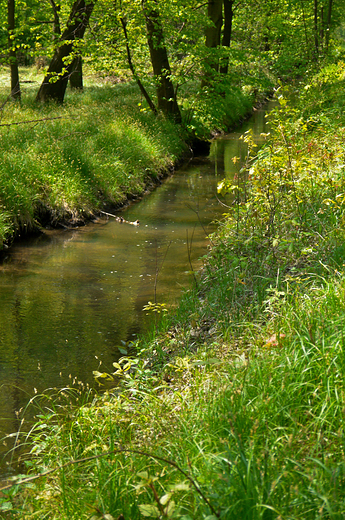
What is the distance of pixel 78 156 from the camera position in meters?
11.7

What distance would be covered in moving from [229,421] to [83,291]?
4784 millimetres

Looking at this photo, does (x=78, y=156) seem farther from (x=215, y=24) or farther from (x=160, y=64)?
(x=215, y=24)

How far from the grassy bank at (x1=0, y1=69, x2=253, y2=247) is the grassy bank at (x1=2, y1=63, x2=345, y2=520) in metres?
3.13

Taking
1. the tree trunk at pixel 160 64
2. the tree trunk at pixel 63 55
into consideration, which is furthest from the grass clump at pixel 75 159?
the tree trunk at pixel 160 64

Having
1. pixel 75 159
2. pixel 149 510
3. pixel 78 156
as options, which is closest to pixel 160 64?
pixel 78 156

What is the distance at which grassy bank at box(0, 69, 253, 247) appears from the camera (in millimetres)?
9750

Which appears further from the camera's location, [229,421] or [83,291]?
[83,291]

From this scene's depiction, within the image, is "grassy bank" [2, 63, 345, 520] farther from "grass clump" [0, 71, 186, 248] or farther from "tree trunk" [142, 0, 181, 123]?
"tree trunk" [142, 0, 181, 123]

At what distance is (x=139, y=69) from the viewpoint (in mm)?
15781

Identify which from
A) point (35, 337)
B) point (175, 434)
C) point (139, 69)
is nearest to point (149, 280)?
point (35, 337)

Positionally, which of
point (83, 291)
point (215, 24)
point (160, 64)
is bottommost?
point (83, 291)

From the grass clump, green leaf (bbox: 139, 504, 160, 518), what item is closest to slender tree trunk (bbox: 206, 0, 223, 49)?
the grass clump

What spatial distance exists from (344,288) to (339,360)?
934 millimetres

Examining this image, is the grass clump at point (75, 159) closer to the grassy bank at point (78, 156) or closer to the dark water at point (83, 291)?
the grassy bank at point (78, 156)
